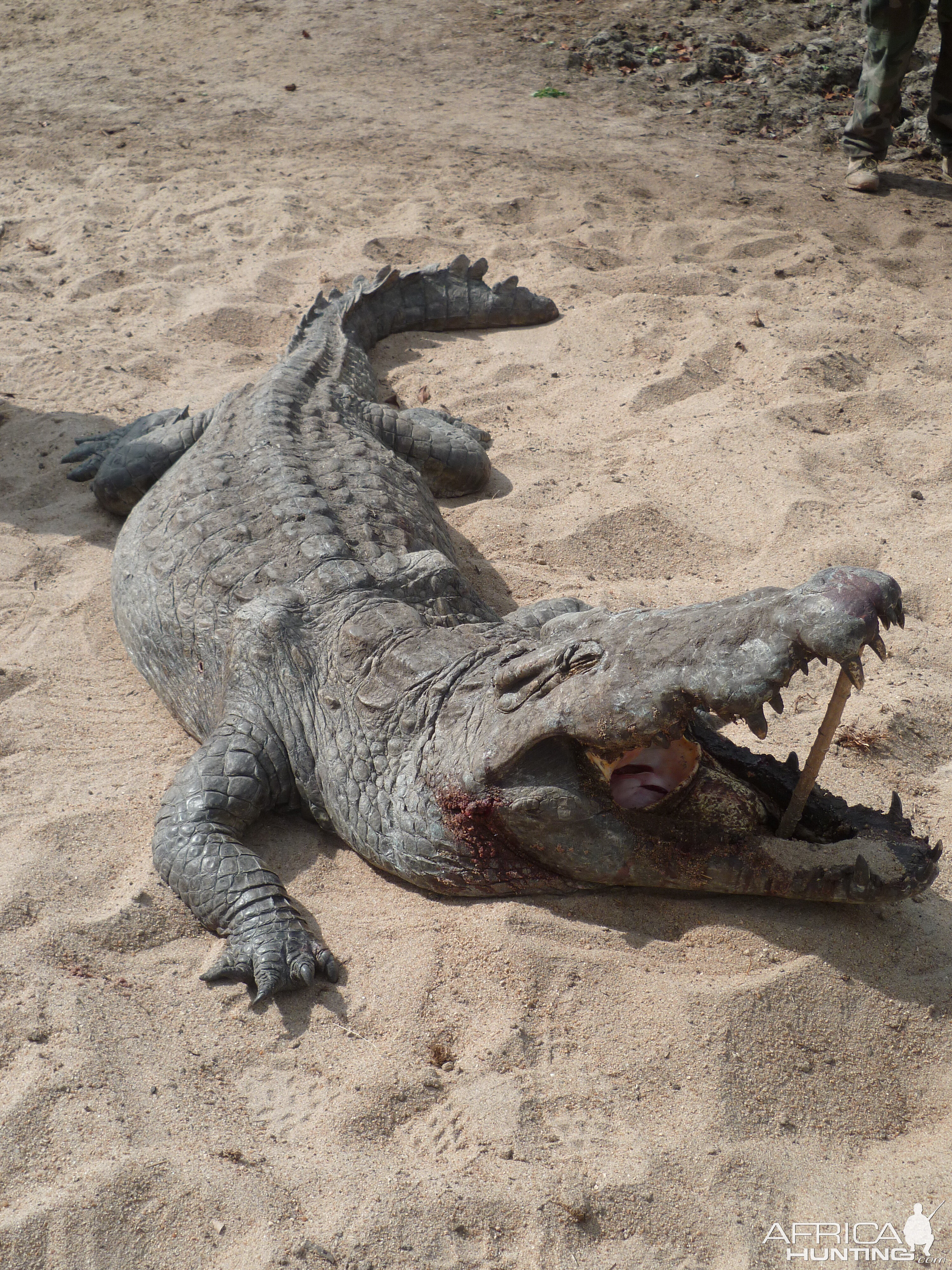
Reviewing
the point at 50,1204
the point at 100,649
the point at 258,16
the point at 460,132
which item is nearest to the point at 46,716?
the point at 100,649

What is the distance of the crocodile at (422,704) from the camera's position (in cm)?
247

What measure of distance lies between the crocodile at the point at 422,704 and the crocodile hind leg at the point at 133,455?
32 cm

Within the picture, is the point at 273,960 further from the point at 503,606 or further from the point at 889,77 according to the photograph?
the point at 889,77

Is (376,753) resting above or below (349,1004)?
above

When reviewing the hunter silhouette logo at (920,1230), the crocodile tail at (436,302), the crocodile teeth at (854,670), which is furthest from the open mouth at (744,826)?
the crocodile tail at (436,302)

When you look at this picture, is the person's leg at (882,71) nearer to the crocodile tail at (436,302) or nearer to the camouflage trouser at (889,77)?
the camouflage trouser at (889,77)

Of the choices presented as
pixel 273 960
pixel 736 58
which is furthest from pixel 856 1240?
pixel 736 58

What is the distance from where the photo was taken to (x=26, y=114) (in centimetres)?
928

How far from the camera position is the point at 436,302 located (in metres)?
6.64

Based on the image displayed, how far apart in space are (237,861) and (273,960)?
414 mm

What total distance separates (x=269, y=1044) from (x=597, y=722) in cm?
124

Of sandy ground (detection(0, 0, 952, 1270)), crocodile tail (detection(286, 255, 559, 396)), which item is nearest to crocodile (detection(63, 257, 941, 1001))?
sandy ground (detection(0, 0, 952, 1270))

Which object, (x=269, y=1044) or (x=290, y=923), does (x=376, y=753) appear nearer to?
(x=290, y=923)

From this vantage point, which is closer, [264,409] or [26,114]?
→ [264,409]
